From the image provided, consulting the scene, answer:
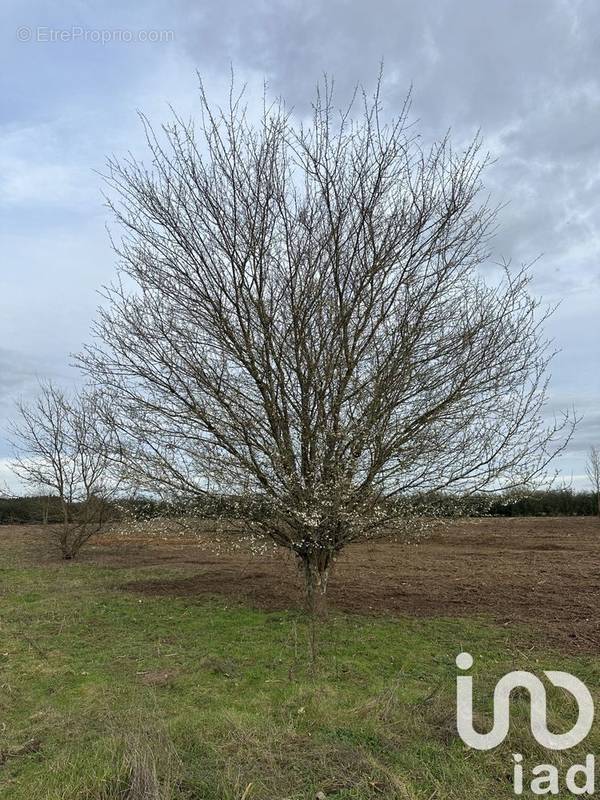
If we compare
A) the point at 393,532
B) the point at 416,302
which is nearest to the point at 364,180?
the point at 416,302

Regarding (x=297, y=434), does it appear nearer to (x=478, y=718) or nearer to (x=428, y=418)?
(x=428, y=418)

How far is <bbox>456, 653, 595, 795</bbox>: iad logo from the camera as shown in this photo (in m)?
3.15

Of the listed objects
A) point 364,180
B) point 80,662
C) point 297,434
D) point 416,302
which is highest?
point 364,180

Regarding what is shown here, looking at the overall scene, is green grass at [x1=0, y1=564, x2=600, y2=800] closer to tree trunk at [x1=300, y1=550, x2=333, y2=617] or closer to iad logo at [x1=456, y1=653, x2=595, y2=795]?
iad logo at [x1=456, y1=653, x2=595, y2=795]

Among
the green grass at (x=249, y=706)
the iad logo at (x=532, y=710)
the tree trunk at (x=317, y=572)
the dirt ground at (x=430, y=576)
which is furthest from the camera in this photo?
the dirt ground at (x=430, y=576)

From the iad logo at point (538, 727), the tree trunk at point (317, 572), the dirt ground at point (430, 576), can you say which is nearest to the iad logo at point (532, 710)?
the iad logo at point (538, 727)

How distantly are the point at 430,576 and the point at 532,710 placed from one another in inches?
294

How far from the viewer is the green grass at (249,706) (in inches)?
122

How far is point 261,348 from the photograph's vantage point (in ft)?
23.0

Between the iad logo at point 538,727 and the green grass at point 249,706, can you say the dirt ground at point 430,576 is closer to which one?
the green grass at point 249,706

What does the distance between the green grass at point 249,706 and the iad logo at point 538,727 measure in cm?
7

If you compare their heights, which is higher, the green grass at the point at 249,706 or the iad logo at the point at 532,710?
the iad logo at the point at 532,710

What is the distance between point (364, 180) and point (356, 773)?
6056 mm

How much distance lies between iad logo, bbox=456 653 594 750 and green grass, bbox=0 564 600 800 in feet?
0.25
